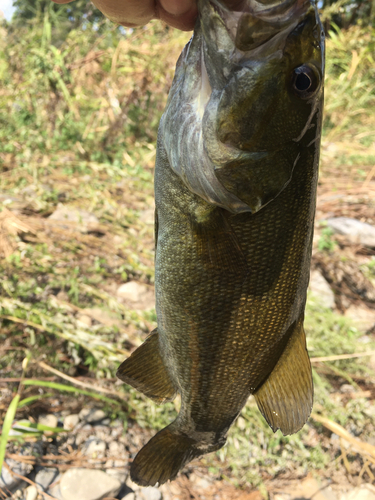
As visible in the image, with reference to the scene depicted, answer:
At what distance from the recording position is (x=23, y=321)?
2723mm

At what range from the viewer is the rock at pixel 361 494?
2.65 meters

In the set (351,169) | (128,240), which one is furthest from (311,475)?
(351,169)

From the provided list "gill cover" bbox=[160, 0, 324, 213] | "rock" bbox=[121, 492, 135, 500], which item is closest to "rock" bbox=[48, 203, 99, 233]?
"rock" bbox=[121, 492, 135, 500]

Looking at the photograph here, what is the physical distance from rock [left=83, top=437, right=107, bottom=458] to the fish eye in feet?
8.01

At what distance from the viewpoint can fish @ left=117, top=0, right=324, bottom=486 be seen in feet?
2.89

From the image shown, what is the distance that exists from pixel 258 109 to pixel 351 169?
6.10 meters

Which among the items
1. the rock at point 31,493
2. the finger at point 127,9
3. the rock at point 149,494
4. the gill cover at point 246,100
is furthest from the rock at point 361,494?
the finger at point 127,9

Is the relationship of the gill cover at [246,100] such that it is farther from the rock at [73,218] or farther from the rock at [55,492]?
the rock at [73,218]

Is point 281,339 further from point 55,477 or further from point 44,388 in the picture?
point 44,388

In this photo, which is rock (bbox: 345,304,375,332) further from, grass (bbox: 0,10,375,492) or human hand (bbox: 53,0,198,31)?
human hand (bbox: 53,0,198,31)

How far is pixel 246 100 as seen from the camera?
2.98ft

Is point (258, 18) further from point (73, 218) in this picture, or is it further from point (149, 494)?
point (73, 218)

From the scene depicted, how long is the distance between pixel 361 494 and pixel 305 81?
2.87 m

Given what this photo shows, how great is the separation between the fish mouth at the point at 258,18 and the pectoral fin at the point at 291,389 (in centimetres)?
89
